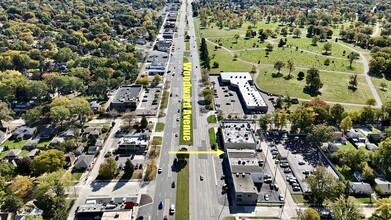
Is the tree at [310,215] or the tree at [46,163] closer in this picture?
the tree at [310,215]

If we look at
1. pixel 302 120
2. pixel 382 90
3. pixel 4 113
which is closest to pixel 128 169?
pixel 4 113

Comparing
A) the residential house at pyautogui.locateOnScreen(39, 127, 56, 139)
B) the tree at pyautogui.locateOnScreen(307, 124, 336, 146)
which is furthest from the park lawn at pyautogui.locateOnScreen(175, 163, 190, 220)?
the residential house at pyautogui.locateOnScreen(39, 127, 56, 139)

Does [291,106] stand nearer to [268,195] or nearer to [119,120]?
[268,195]

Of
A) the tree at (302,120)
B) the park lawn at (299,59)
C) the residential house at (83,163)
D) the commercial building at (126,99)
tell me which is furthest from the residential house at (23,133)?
the park lawn at (299,59)

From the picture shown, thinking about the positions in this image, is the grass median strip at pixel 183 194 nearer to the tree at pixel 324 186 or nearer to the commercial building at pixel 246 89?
the tree at pixel 324 186

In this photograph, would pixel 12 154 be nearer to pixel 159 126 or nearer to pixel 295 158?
pixel 159 126

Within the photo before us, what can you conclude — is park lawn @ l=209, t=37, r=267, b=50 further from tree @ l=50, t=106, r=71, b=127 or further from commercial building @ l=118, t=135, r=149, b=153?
tree @ l=50, t=106, r=71, b=127

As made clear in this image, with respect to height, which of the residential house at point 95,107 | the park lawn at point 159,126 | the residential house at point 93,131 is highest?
the residential house at point 95,107
